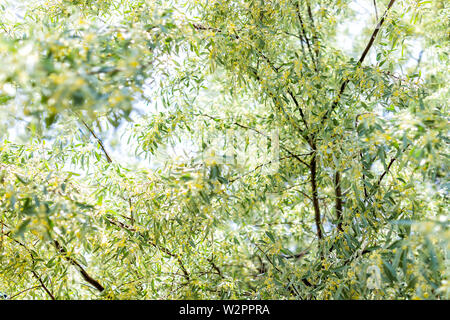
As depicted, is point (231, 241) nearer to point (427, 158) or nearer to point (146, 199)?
point (146, 199)

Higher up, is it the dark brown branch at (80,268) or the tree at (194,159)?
the tree at (194,159)

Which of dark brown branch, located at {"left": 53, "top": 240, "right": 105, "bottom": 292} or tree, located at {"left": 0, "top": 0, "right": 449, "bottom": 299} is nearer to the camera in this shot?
tree, located at {"left": 0, "top": 0, "right": 449, "bottom": 299}

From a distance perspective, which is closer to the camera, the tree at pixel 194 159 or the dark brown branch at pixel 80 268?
the tree at pixel 194 159

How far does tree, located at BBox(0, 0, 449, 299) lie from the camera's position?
1.16m

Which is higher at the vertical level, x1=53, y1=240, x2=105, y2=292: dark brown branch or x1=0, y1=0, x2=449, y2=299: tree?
x1=0, y1=0, x2=449, y2=299: tree

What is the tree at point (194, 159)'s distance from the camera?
1156 millimetres

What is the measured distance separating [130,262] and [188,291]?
1.22 ft

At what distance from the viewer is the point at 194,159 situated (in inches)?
57.9

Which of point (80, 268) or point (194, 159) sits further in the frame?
point (80, 268)

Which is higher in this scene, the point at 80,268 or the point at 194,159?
the point at 194,159

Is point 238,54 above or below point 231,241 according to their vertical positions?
above

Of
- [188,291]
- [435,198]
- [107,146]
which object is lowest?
[188,291]

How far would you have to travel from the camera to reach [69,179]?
1.55m

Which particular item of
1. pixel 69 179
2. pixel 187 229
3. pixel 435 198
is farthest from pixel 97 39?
pixel 435 198
